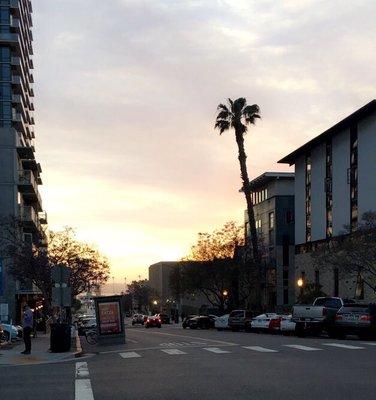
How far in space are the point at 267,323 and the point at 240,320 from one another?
24.3 ft

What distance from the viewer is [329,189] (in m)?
72.7

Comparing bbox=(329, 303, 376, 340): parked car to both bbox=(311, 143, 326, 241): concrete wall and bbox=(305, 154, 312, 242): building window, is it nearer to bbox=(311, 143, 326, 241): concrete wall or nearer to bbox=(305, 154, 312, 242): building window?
bbox=(311, 143, 326, 241): concrete wall

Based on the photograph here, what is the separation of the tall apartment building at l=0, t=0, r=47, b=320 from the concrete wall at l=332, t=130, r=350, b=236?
2766cm

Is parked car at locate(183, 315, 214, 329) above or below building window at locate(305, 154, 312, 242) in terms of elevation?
below

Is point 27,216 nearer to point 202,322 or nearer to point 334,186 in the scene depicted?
point 202,322

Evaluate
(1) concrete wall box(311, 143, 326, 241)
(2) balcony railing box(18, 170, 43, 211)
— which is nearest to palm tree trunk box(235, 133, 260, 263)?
(1) concrete wall box(311, 143, 326, 241)

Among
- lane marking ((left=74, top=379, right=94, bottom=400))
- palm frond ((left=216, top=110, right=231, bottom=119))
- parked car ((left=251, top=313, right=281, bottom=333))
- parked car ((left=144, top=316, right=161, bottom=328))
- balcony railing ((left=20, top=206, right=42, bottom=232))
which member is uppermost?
palm frond ((left=216, top=110, right=231, bottom=119))

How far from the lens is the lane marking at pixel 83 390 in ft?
43.6

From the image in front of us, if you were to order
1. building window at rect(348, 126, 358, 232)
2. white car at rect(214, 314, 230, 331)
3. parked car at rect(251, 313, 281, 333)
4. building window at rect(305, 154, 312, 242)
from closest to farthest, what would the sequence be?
parked car at rect(251, 313, 281, 333) → white car at rect(214, 314, 230, 331) → building window at rect(348, 126, 358, 232) → building window at rect(305, 154, 312, 242)

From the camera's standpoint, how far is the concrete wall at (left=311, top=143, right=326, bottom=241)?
243 feet

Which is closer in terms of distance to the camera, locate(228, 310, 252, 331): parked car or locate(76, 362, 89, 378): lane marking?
locate(76, 362, 89, 378): lane marking

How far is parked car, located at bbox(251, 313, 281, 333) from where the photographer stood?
47.3 meters

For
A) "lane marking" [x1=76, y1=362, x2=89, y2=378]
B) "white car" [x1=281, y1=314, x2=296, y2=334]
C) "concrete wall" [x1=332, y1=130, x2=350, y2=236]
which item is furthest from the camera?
"concrete wall" [x1=332, y1=130, x2=350, y2=236]

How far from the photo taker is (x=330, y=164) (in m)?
72.6
